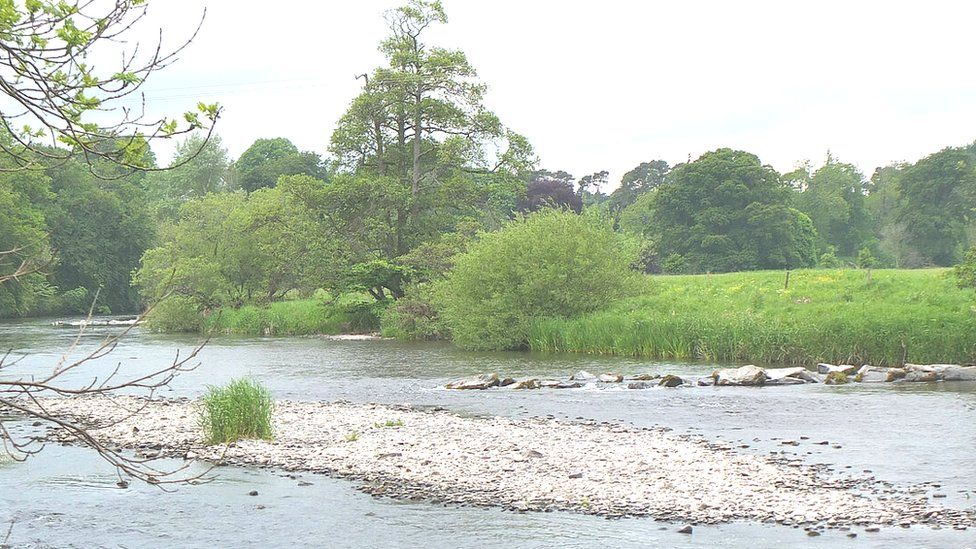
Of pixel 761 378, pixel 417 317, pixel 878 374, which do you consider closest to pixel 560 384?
pixel 761 378

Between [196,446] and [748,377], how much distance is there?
50.1 feet

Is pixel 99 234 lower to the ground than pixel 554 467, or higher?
higher

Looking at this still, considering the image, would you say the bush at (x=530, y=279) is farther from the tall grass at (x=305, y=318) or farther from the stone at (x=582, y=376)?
the tall grass at (x=305, y=318)

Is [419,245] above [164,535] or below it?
above

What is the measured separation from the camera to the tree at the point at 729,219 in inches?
3039

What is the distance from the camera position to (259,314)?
186 feet

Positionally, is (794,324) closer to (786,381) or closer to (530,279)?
(786,381)

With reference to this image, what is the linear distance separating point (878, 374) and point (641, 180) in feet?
336

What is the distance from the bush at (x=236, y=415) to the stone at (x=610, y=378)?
1181 cm

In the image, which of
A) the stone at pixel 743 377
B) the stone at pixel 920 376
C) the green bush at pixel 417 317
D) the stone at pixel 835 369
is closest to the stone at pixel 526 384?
the stone at pixel 743 377

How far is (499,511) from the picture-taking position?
12453 millimetres

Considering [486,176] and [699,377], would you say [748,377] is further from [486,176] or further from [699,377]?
[486,176]

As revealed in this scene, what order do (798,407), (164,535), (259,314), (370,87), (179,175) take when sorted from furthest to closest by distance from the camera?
(179,175) < (259,314) < (370,87) < (798,407) < (164,535)

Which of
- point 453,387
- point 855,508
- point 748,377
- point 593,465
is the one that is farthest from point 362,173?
point 855,508
